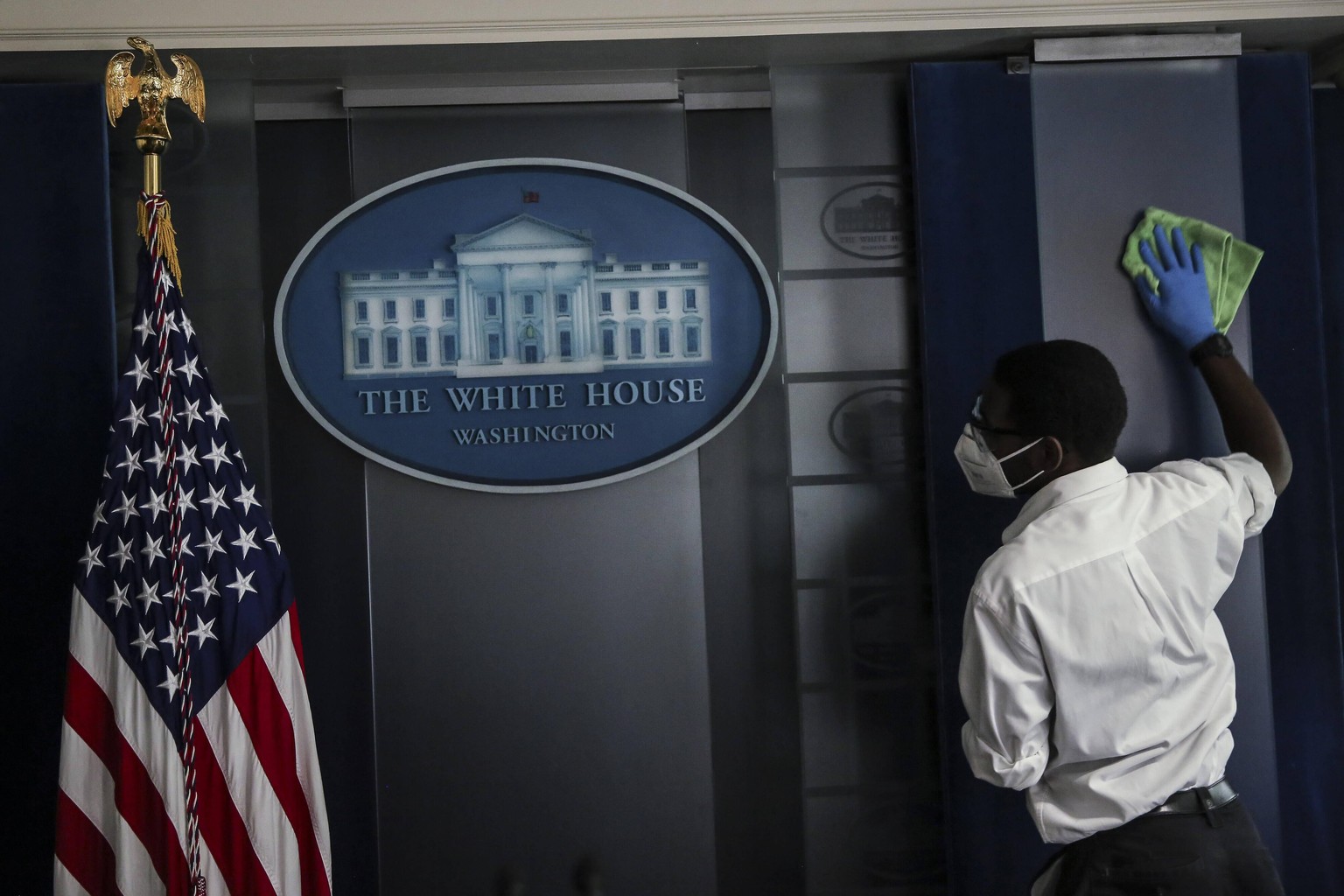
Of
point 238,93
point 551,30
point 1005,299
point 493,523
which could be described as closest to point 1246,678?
point 1005,299

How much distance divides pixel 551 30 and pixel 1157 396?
1540 mm

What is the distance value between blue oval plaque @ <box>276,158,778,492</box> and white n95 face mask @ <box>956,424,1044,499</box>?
527 millimetres

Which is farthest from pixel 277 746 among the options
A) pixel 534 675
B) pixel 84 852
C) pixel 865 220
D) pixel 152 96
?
pixel 865 220

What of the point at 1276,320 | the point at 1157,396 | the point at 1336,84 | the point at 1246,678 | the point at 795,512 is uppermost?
the point at 1336,84

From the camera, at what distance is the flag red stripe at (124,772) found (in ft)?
6.31

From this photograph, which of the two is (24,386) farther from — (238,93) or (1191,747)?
(1191,747)

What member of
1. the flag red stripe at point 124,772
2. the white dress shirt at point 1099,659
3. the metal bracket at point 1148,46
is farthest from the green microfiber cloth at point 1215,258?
the flag red stripe at point 124,772

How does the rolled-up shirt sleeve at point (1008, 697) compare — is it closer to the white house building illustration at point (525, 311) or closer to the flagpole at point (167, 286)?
the white house building illustration at point (525, 311)

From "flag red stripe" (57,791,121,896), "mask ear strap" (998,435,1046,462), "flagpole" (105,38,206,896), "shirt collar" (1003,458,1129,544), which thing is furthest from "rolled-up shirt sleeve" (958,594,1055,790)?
"flag red stripe" (57,791,121,896)

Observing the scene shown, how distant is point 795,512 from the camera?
7.63 ft

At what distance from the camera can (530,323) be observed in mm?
2301

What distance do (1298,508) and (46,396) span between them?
273 centimetres

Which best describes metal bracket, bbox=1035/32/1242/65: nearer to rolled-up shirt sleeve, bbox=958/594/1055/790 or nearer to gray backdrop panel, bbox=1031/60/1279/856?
gray backdrop panel, bbox=1031/60/1279/856

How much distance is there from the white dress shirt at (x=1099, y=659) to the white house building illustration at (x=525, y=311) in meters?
0.94
